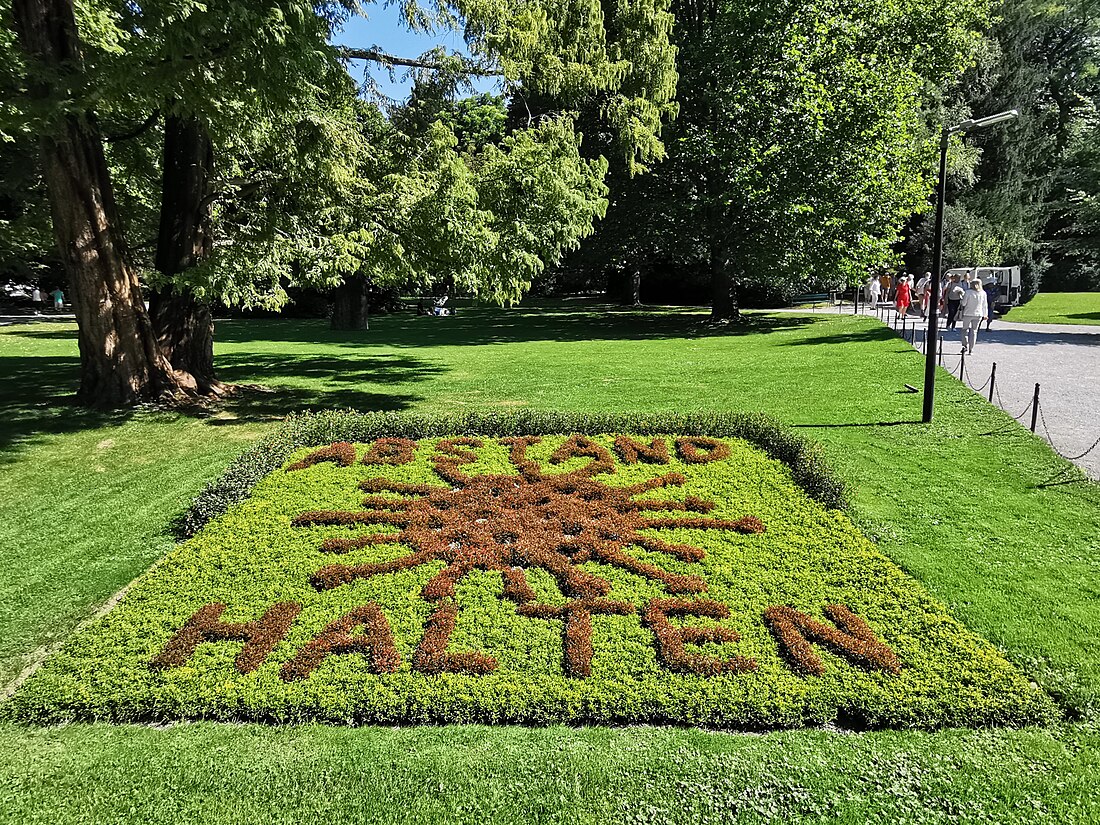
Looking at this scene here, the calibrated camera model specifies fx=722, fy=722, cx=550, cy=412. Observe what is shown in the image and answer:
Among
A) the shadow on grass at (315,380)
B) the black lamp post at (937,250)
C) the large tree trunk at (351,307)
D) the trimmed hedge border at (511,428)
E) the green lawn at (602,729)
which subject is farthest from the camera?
the large tree trunk at (351,307)

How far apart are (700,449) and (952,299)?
51.9 feet

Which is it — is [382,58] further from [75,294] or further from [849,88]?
[849,88]

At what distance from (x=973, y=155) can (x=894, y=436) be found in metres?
28.8

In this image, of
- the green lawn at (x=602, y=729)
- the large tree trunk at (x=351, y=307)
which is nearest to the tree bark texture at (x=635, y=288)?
the large tree trunk at (x=351, y=307)

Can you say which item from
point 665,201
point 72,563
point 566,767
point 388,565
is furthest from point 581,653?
point 665,201

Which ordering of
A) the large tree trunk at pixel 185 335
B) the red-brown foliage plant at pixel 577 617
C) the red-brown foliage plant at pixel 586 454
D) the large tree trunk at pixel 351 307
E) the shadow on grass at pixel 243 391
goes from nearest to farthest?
the red-brown foliage plant at pixel 577 617
the red-brown foliage plant at pixel 586 454
the shadow on grass at pixel 243 391
the large tree trunk at pixel 185 335
the large tree trunk at pixel 351 307

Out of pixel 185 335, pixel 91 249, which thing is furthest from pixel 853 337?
pixel 91 249

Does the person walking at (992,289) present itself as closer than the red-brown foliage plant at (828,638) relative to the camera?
No

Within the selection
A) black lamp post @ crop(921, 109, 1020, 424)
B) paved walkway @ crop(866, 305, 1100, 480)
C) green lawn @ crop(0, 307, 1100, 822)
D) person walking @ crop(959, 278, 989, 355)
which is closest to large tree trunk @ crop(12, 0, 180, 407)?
green lawn @ crop(0, 307, 1100, 822)

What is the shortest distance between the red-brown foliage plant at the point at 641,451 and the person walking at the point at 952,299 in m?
15.7

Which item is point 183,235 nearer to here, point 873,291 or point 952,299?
point 952,299

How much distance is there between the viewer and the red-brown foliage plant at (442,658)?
5.05 meters

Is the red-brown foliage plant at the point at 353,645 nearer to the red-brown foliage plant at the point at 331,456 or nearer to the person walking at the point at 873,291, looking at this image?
the red-brown foliage plant at the point at 331,456

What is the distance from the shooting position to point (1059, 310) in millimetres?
31266
